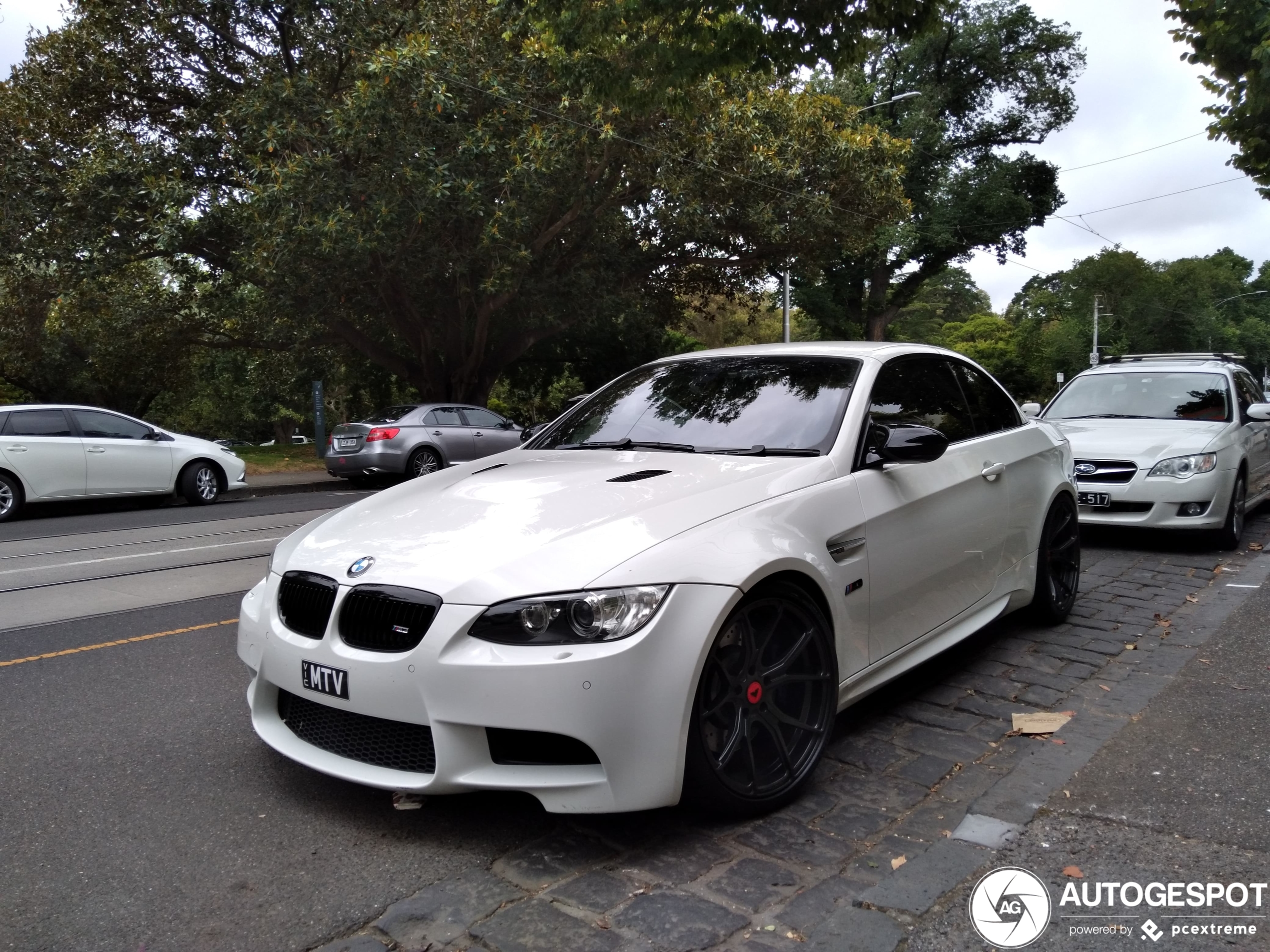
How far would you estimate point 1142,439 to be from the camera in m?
8.41

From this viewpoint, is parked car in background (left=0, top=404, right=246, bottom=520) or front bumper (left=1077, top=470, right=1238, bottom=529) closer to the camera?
front bumper (left=1077, top=470, right=1238, bottom=529)

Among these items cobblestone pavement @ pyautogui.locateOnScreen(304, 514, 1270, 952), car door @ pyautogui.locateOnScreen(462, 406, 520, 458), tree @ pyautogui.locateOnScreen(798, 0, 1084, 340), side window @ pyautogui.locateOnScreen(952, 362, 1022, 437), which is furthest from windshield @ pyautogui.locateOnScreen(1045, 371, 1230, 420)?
tree @ pyautogui.locateOnScreen(798, 0, 1084, 340)

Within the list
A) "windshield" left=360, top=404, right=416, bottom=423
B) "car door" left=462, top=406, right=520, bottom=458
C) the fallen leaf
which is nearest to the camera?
the fallen leaf

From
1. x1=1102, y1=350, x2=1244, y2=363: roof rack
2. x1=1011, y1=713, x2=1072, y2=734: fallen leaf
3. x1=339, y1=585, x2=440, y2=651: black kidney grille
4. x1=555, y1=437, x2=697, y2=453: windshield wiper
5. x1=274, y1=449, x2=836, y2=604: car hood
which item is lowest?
x1=1011, y1=713, x2=1072, y2=734: fallen leaf

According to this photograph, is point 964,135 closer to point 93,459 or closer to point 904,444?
point 93,459

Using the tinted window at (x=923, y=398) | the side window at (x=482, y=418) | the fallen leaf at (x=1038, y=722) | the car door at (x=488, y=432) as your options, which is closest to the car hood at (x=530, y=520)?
the tinted window at (x=923, y=398)

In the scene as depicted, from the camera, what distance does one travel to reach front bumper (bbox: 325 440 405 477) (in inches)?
665

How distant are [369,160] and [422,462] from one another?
5.07 m

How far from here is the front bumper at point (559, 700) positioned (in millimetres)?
2820

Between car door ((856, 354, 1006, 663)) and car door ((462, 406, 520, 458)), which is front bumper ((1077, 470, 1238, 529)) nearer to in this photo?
car door ((856, 354, 1006, 663))

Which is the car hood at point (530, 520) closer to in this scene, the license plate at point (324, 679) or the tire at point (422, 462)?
the license plate at point (324, 679)

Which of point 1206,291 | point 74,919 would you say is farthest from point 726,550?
point 1206,291

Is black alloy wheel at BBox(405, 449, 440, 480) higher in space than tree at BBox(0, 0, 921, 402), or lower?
lower

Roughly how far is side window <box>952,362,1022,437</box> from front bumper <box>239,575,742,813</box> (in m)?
2.70
